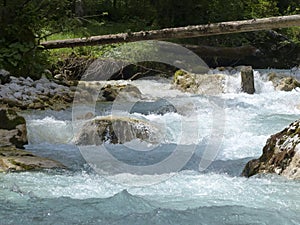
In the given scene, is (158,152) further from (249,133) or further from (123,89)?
(123,89)

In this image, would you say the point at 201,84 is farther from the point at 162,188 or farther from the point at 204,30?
the point at 162,188

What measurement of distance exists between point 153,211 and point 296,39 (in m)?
17.2

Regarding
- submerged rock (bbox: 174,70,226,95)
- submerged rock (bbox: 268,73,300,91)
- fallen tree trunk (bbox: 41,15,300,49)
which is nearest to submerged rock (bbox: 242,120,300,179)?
fallen tree trunk (bbox: 41,15,300,49)

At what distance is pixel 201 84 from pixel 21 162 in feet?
26.6

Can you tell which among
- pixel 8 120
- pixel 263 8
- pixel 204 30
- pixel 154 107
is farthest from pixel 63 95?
pixel 263 8

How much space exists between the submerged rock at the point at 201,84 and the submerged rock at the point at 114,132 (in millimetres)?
5268

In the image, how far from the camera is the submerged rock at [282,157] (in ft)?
17.3

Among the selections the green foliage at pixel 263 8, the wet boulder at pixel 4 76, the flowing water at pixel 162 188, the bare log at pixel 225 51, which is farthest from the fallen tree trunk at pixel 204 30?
the green foliage at pixel 263 8

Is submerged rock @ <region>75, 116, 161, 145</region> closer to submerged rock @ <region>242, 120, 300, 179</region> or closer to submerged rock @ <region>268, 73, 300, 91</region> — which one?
submerged rock @ <region>242, 120, 300, 179</region>

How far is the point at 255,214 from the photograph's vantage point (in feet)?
13.3

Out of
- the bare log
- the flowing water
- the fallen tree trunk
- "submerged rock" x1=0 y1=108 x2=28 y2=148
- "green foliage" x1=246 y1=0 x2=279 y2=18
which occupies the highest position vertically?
"green foliage" x1=246 y1=0 x2=279 y2=18

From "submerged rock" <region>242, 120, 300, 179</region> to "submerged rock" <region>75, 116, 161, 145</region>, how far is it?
242cm

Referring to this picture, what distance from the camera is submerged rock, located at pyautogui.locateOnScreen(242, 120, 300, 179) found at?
207 inches

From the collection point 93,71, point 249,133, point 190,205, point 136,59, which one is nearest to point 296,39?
point 136,59
